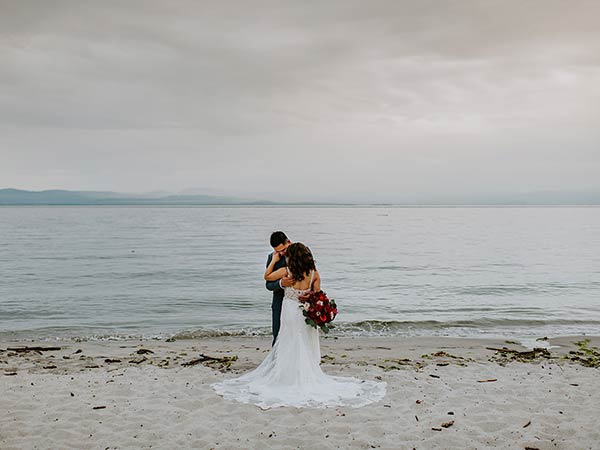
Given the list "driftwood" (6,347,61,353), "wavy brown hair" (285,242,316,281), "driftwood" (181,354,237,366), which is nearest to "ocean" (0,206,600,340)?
"driftwood" (6,347,61,353)

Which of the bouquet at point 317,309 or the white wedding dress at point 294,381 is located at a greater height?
the bouquet at point 317,309

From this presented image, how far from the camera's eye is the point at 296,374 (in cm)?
854

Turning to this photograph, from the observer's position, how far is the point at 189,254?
40.5 metres

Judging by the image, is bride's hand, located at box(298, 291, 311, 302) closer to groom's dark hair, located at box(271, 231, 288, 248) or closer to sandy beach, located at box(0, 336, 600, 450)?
groom's dark hair, located at box(271, 231, 288, 248)

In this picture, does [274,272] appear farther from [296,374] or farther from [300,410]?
[300,410]

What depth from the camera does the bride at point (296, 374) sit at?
26.6 ft

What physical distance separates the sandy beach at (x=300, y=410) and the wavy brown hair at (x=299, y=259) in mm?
2112

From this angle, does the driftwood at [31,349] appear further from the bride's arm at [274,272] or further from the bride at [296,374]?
the bride's arm at [274,272]

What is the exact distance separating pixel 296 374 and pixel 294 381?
111 millimetres

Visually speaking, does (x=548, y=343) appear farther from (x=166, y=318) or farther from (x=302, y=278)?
(x=166, y=318)

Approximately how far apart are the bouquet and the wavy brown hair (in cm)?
41

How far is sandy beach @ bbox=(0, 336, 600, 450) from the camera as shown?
6652mm

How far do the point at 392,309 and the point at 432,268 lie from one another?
13.6 metres

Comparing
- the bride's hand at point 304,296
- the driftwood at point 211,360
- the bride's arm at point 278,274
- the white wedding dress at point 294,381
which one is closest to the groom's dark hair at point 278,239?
the bride's arm at point 278,274
